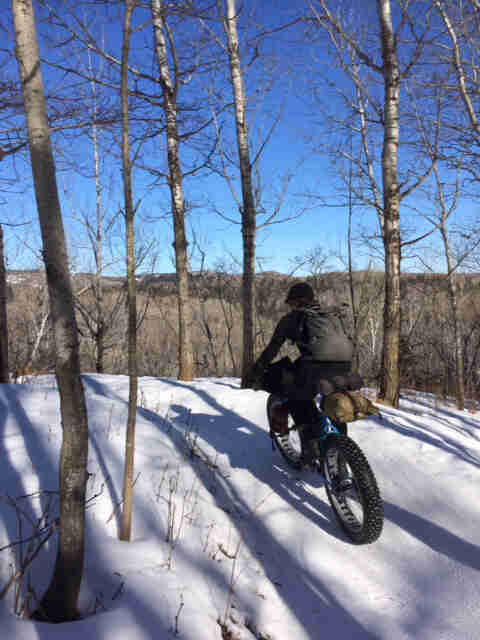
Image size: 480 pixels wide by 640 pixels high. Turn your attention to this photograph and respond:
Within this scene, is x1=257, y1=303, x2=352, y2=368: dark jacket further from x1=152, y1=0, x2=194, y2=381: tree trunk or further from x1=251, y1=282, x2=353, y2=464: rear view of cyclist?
x1=152, y1=0, x2=194, y2=381: tree trunk

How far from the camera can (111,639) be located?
5.44ft

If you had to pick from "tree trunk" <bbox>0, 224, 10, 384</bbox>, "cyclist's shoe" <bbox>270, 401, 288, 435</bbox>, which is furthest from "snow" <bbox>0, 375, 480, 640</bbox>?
"tree trunk" <bbox>0, 224, 10, 384</bbox>

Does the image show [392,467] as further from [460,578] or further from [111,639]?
[111,639]

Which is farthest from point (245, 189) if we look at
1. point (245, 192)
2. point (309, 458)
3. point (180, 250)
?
point (309, 458)

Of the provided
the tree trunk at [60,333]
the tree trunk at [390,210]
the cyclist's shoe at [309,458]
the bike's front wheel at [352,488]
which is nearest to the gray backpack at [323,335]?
the bike's front wheel at [352,488]

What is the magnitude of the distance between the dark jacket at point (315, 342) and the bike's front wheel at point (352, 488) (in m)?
0.62

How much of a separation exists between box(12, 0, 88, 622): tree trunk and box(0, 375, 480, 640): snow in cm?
20

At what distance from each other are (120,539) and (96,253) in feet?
37.5

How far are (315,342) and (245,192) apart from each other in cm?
475

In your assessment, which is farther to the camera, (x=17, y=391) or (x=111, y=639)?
(x=17, y=391)

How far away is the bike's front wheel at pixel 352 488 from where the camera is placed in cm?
266

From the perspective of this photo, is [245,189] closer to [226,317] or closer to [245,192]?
[245,192]

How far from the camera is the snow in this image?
6.71 ft

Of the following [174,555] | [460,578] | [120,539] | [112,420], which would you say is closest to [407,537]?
[460,578]
